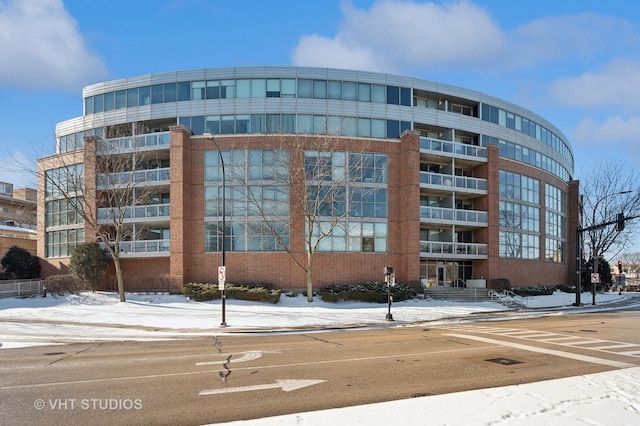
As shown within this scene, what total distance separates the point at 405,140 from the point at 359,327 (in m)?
18.8

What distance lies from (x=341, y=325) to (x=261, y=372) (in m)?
12.1

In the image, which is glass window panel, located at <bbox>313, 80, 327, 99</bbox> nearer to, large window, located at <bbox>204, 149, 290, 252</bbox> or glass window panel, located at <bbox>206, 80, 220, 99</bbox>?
large window, located at <bbox>204, 149, 290, 252</bbox>

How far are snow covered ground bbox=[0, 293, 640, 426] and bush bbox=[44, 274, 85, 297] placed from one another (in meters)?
1.37

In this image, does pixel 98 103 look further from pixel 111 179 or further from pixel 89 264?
pixel 89 264

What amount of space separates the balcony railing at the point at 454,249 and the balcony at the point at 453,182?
4.70 m

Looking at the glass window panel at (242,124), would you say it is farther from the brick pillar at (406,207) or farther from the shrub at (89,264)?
the shrub at (89,264)

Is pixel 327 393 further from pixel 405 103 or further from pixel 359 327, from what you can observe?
pixel 405 103

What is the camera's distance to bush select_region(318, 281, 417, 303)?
31469mm

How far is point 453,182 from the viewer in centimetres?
3784

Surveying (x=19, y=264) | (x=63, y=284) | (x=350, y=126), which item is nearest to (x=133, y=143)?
(x=63, y=284)

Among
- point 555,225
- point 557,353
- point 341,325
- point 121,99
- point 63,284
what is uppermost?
point 121,99

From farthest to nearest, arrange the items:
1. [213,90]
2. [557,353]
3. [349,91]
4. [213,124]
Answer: [349,91], [213,90], [213,124], [557,353]

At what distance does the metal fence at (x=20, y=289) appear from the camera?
30155 mm

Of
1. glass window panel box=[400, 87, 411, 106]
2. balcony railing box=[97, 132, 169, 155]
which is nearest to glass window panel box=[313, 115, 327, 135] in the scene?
glass window panel box=[400, 87, 411, 106]
